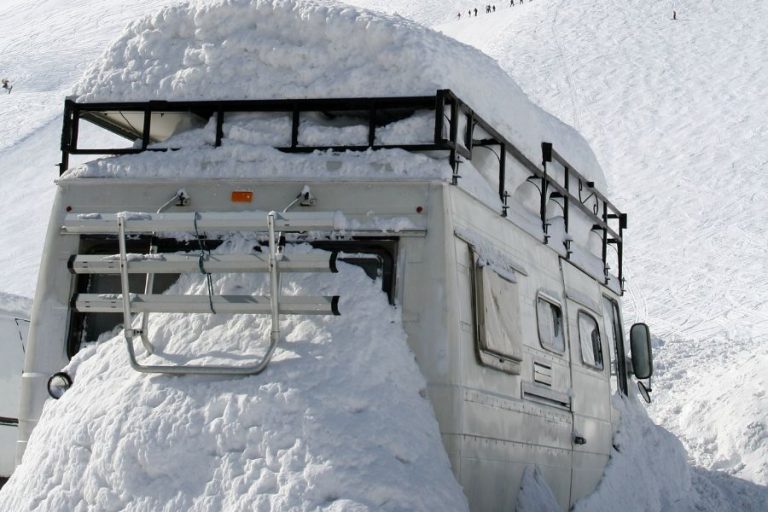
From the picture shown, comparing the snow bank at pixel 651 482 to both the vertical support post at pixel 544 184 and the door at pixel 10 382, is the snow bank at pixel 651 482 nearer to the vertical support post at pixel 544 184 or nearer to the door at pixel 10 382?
the vertical support post at pixel 544 184

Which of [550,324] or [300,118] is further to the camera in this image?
[550,324]

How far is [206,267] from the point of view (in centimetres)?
527

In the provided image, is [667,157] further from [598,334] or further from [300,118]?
[300,118]

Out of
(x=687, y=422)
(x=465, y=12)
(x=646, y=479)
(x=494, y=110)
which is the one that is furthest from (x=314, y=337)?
(x=465, y=12)

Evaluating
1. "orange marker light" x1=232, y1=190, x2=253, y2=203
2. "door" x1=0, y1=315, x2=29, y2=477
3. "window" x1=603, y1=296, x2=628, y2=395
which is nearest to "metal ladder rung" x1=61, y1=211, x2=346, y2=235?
"orange marker light" x1=232, y1=190, x2=253, y2=203

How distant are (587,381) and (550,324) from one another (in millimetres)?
840

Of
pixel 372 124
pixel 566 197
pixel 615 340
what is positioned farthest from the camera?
pixel 615 340

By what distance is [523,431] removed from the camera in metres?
6.05

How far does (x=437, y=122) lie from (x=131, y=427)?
203 cm

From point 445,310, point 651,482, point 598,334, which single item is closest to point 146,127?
point 445,310

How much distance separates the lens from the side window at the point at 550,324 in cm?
660

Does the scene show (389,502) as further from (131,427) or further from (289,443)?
(131,427)

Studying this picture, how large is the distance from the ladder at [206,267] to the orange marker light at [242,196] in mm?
298

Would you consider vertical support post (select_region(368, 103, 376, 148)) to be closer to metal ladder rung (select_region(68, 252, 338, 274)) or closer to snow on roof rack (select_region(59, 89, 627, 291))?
snow on roof rack (select_region(59, 89, 627, 291))
